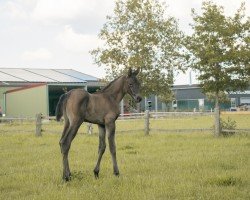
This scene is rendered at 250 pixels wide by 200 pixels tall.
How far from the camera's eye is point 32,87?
153 feet

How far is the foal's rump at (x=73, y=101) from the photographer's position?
891 cm

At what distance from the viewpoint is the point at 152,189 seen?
748 cm

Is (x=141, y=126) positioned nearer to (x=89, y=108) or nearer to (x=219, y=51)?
(x=219, y=51)

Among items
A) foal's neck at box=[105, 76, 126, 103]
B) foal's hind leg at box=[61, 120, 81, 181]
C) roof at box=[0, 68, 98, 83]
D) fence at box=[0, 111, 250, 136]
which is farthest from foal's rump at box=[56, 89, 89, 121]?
roof at box=[0, 68, 98, 83]

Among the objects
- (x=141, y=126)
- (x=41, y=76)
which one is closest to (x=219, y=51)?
(x=141, y=126)

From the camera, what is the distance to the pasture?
7.27m

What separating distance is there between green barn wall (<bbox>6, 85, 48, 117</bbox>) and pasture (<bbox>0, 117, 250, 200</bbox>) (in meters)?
31.9

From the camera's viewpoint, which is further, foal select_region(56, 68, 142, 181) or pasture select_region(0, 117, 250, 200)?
foal select_region(56, 68, 142, 181)

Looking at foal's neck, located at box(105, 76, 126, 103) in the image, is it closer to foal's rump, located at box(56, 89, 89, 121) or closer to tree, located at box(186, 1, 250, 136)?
foal's rump, located at box(56, 89, 89, 121)

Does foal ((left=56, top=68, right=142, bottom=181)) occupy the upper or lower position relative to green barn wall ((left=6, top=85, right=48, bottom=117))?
lower

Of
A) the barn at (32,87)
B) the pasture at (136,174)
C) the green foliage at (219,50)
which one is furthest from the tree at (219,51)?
the barn at (32,87)

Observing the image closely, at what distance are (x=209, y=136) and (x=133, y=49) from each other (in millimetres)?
31548

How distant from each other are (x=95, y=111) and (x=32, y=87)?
38.7 m

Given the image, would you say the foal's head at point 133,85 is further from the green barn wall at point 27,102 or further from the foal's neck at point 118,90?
the green barn wall at point 27,102
